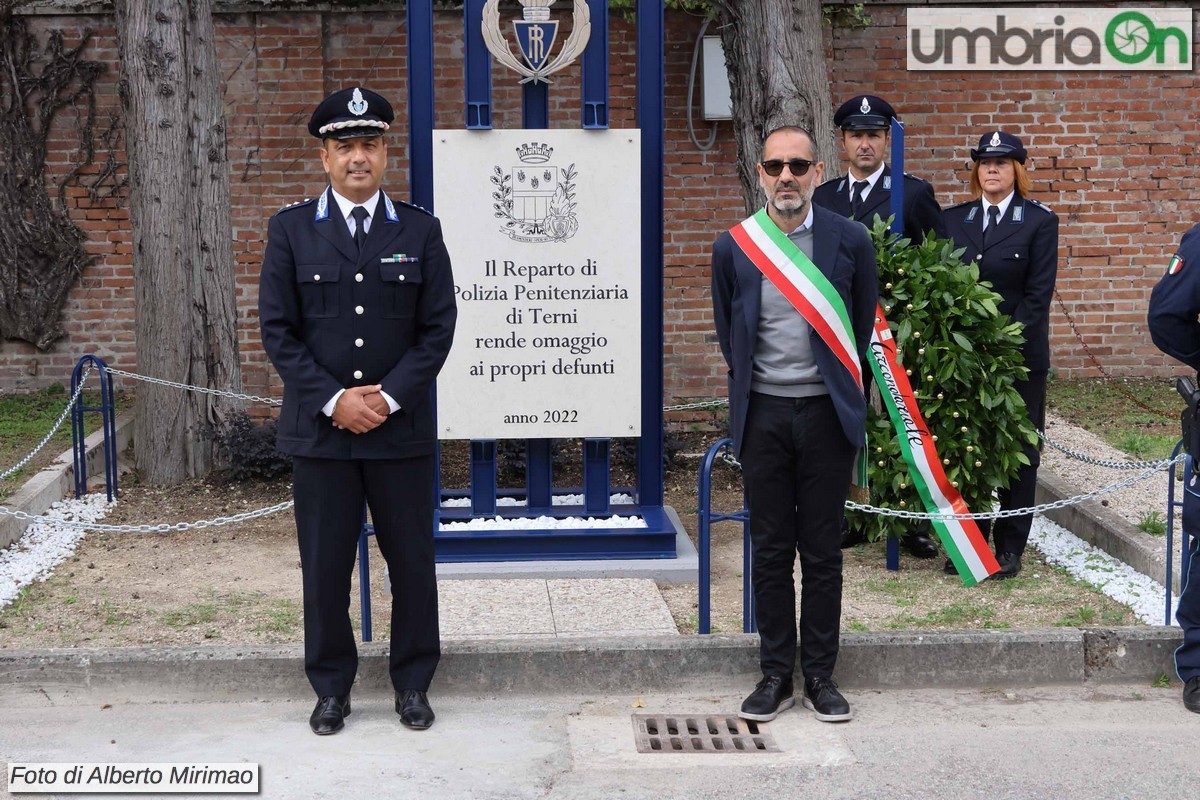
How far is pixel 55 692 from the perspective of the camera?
5.11 m

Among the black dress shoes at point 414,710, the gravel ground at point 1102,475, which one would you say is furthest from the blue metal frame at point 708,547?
the gravel ground at point 1102,475

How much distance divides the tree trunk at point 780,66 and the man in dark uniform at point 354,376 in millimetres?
3957

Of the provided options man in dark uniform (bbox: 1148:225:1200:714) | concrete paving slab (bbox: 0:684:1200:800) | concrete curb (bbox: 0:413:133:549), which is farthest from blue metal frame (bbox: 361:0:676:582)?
man in dark uniform (bbox: 1148:225:1200:714)

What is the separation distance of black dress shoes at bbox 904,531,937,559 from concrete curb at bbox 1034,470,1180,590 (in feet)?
2.76

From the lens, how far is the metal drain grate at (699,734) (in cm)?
467

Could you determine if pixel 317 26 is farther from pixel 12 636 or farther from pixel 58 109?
pixel 12 636

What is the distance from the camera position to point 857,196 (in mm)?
6902

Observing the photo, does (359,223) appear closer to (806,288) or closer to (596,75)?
(806,288)

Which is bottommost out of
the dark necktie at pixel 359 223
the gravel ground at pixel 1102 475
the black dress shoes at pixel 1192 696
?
the black dress shoes at pixel 1192 696

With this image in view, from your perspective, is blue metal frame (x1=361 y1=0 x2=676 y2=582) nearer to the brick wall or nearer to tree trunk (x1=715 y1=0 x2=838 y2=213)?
tree trunk (x1=715 y1=0 x2=838 y2=213)

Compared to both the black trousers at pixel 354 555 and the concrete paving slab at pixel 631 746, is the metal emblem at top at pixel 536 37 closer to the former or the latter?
the black trousers at pixel 354 555

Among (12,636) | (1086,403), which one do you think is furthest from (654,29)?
(1086,403)

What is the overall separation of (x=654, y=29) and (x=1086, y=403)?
18.7 feet

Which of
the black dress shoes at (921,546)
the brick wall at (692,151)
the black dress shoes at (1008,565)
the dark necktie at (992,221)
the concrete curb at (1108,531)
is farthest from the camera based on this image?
the brick wall at (692,151)
